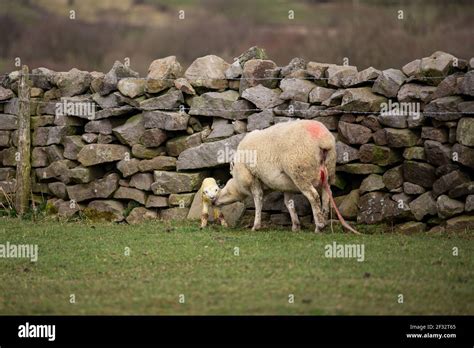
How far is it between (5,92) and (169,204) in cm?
454

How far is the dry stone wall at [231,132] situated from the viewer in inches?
532

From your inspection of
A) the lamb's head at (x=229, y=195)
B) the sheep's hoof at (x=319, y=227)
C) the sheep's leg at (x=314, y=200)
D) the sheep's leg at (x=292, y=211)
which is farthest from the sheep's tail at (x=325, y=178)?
the lamb's head at (x=229, y=195)

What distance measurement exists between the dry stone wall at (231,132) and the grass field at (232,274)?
40.8 inches

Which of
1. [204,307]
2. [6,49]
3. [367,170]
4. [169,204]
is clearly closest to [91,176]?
[169,204]

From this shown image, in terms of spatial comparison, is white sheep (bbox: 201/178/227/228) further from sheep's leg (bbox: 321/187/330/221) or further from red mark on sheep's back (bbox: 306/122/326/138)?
red mark on sheep's back (bbox: 306/122/326/138)

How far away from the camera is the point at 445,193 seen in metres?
13.4

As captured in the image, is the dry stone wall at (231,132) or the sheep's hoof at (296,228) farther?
the sheep's hoof at (296,228)

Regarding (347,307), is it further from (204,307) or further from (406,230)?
(406,230)

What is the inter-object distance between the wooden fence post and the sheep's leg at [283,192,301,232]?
18.4ft

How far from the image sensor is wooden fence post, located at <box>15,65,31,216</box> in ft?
54.5

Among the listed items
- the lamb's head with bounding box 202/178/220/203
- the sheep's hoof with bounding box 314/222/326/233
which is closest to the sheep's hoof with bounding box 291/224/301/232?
the sheep's hoof with bounding box 314/222/326/233

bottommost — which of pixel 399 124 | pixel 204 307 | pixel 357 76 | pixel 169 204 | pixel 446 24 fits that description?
pixel 204 307

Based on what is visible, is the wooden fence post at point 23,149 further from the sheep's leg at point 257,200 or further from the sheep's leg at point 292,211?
the sheep's leg at point 292,211

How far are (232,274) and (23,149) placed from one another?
790 cm
